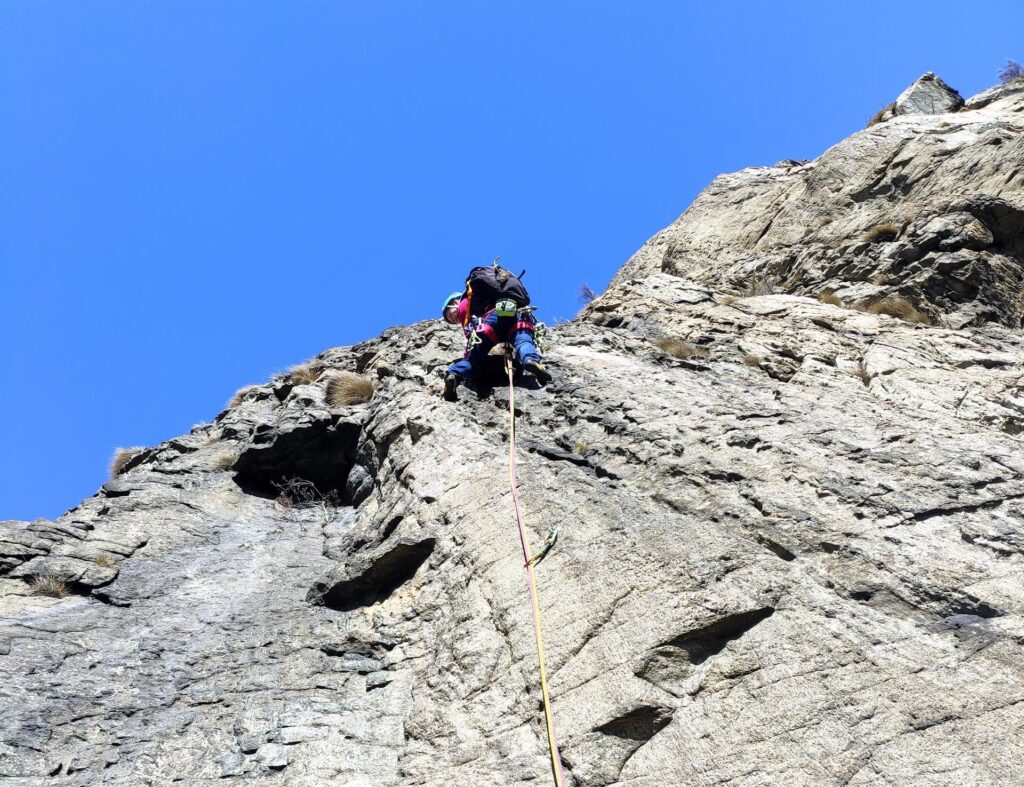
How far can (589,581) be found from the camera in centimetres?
597

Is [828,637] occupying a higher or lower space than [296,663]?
lower

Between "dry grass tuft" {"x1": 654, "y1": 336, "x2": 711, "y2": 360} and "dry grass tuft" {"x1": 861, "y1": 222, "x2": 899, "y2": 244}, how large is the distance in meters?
4.59

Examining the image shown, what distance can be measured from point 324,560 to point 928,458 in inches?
210

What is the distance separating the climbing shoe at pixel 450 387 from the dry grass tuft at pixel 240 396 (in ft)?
18.6

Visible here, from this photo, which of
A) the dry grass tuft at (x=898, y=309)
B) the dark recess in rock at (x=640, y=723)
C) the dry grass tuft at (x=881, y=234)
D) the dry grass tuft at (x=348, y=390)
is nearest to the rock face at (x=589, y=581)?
the dark recess in rock at (x=640, y=723)

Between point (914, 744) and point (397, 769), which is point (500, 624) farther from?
point (914, 744)

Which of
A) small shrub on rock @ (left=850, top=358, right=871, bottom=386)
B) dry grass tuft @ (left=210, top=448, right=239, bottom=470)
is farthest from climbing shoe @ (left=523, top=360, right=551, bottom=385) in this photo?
dry grass tuft @ (left=210, top=448, right=239, bottom=470)

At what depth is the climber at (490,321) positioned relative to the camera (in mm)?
10016

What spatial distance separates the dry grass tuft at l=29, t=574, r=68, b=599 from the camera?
7.76 metres

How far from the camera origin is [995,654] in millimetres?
4594

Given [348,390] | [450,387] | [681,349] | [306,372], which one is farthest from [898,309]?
[306,372]

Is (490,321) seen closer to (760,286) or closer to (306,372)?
(306,372)

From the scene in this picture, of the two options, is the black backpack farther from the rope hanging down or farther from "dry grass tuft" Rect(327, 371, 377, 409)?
the rope hanging down

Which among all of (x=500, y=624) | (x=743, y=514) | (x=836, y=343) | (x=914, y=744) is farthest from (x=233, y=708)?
(x=836, y=343)
